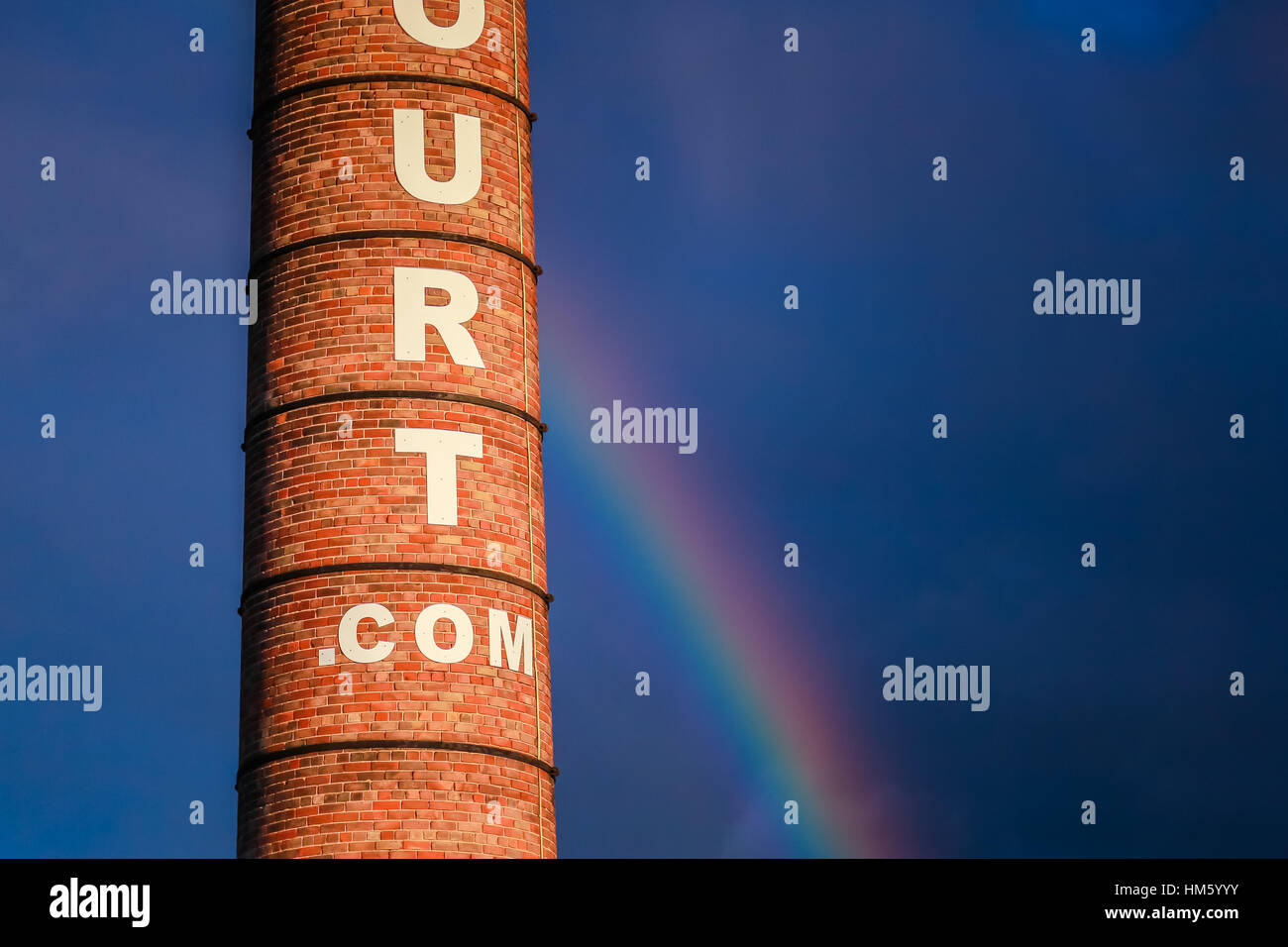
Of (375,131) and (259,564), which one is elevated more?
(375,131)

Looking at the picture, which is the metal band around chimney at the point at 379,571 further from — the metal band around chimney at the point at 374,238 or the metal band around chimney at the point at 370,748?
the metal band around chimney at the point at 374,238

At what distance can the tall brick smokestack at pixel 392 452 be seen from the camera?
60.9 feet

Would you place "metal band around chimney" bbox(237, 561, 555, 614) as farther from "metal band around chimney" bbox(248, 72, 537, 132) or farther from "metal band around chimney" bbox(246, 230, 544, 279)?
"metal band around chimney" bbox(248, 72, 537, 132)

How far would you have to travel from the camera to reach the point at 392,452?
62.5 feet

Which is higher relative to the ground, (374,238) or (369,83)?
(369,83)

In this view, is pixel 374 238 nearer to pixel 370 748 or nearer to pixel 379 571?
pixel 379 571

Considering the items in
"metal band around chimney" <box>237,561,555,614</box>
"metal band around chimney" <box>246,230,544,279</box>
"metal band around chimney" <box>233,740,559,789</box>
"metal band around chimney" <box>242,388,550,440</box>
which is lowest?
"metal band around chimney" <box>233,740,559,789</box>

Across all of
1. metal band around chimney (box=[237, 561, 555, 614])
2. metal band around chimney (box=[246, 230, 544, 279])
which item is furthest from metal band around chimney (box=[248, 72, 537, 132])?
metal band around chimney (box=[237, 561, 555, 614])

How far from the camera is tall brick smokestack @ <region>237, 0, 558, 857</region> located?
18.6 m

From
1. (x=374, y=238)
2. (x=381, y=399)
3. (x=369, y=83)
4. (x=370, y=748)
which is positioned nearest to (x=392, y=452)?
(x=381, y=399)
